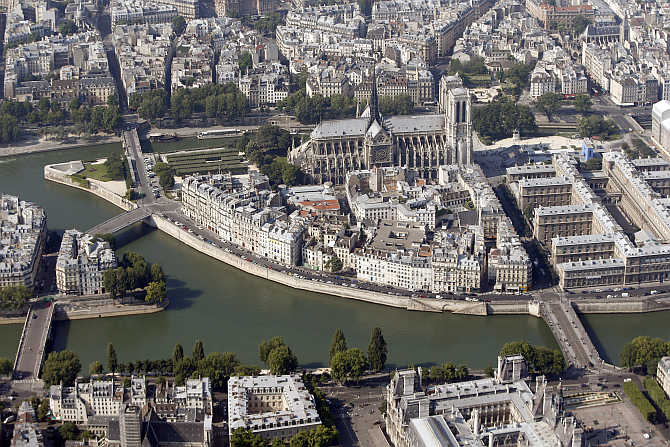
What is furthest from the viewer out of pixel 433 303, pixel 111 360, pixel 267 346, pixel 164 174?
pixel 164 174

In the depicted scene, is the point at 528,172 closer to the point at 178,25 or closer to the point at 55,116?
the point at 55,116

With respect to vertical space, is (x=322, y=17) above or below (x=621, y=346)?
above

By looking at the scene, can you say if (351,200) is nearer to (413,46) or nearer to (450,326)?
(450,326)

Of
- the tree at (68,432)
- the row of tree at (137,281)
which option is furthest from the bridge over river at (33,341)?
the tree at (68,432)

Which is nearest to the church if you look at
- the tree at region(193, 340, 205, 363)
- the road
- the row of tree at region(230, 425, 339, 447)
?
the road

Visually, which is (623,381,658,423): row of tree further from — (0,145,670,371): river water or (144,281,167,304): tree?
(144,281,167,304): tree

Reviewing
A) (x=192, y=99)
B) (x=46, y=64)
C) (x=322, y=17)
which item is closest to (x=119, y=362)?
(x=192, y=99)

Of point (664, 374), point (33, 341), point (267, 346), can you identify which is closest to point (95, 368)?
point (33, 341)

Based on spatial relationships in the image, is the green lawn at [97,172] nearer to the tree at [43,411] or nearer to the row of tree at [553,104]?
the tree at [43,411]
